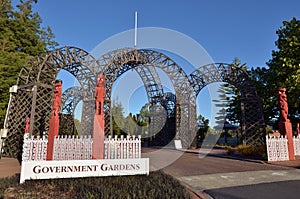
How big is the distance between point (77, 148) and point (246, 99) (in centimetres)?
1218

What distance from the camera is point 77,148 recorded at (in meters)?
8.05

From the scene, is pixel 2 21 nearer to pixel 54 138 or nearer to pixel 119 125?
pixel 54 138

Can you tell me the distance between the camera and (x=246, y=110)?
15680 mm

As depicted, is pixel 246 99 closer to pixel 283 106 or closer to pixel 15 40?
pixel 283 106

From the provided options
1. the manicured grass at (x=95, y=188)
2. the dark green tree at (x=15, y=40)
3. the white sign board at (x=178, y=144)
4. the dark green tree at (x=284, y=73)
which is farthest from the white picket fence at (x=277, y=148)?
the dark green tree at (x=15, y=40)

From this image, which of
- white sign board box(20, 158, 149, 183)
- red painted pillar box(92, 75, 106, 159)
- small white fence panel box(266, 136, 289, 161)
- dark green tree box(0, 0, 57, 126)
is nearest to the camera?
white sign board box(20, 158, 149, 183)

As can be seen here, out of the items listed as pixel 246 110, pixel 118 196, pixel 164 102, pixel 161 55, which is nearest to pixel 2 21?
pixel 161 55

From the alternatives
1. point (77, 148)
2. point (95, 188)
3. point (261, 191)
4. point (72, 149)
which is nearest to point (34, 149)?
point (72, 149)

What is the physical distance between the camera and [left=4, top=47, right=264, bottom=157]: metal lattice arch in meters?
11.4

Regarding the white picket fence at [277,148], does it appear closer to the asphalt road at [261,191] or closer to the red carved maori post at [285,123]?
the red carved maori post at [285,123]

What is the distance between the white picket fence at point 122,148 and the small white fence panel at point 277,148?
20.7ft

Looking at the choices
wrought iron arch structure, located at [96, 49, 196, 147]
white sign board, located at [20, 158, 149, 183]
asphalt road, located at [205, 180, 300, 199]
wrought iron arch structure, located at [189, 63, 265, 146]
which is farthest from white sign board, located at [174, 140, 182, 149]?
asphalt road, located at [205, 180, 300, 199]

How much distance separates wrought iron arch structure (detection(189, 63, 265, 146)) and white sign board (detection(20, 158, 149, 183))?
11170 millimetres

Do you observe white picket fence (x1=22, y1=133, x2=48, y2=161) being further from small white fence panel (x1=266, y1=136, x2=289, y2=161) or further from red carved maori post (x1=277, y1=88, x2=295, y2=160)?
red carved maori post (x1=277, y1=88, x2=295, y2=160)
